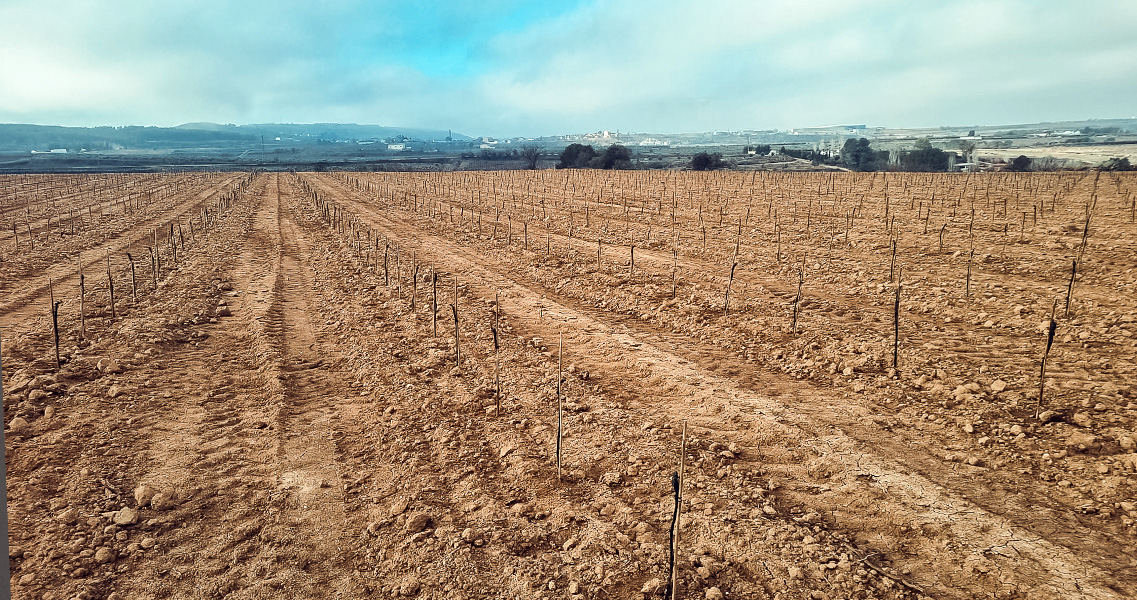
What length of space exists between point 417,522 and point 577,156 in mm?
60682

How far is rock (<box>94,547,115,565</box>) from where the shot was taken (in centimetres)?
407

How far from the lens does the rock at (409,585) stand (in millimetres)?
3875

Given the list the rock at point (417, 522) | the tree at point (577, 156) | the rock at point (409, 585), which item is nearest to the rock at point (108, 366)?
the rock at point (417, 522)

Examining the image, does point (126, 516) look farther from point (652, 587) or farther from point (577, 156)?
point (577, 156)

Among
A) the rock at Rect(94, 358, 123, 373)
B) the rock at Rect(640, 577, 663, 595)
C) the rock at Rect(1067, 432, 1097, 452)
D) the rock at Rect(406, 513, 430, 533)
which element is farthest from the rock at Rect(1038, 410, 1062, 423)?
the rock at Rect(94, 358, 123, 373)

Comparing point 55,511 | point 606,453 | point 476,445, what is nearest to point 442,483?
point 476,445

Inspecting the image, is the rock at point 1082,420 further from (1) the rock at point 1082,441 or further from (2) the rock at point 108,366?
(2) the rock at point 108,366

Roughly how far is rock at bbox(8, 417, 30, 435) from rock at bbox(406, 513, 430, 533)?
4.03 m

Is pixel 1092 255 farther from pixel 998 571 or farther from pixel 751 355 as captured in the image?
pixel 998 571

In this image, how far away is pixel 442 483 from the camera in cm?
496

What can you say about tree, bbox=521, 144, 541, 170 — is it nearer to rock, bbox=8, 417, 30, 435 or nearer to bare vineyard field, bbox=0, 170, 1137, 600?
bare vineyard field, bbox=0, 170, 1137, 600

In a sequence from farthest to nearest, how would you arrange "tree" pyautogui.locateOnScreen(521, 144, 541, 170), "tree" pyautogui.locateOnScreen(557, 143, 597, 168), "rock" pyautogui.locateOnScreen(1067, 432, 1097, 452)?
"tree" pyautogui.locateOnScreen(521, 144, 541, 170), "tree" pyautogui.locateOnScreen(557, 143, 597, 168), "rock" pyautogui.locateOnScreen(1067, 432, 1097, 452)

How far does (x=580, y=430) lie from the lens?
5762mm

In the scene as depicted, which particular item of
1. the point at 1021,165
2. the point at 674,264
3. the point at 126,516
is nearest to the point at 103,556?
the point at 126,516
